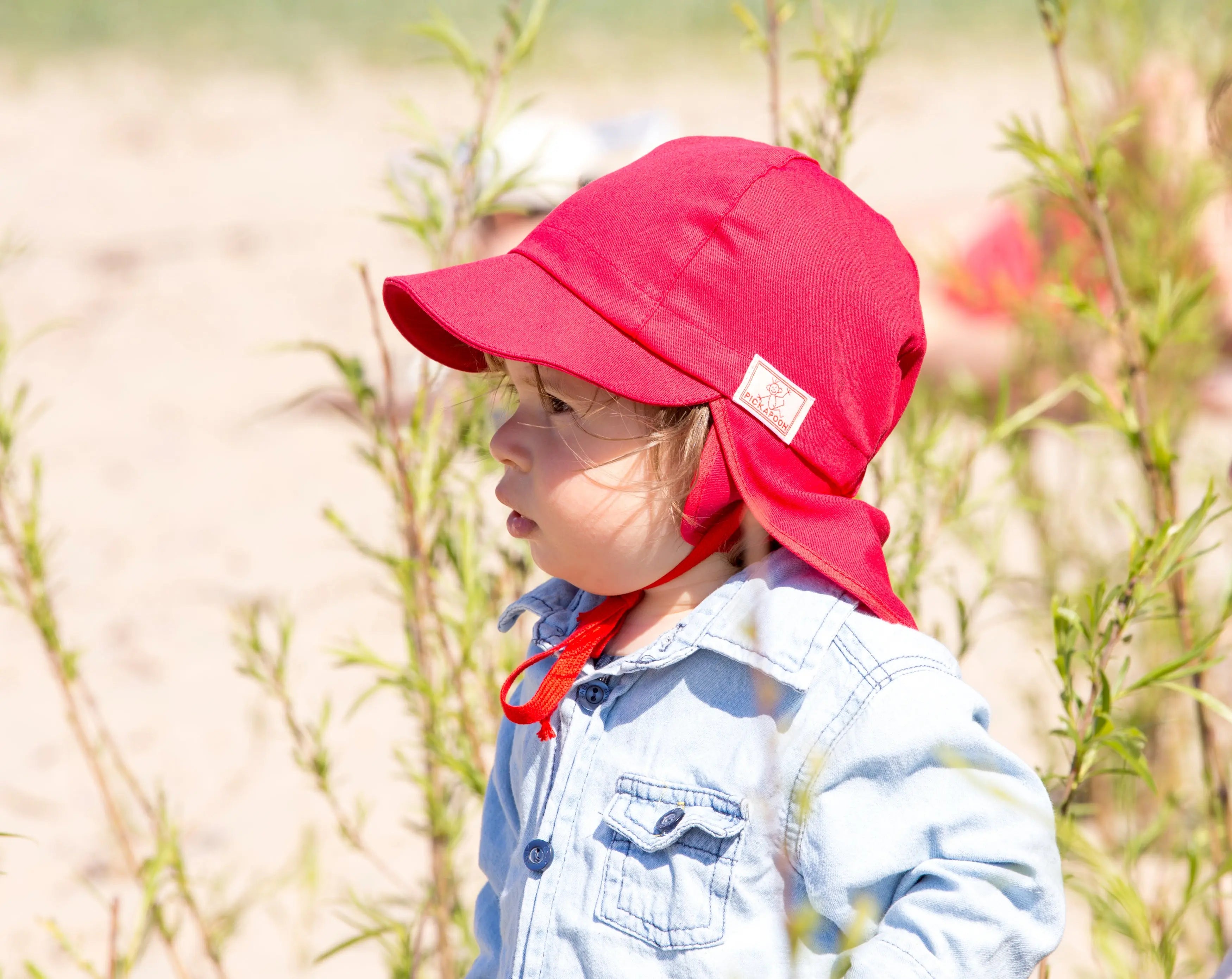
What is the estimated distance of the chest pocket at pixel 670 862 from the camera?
103cm

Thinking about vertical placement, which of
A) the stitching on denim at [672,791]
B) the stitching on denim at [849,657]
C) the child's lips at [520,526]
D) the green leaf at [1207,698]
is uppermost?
the child's lips at [520,526]

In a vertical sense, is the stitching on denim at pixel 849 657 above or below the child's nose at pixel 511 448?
below

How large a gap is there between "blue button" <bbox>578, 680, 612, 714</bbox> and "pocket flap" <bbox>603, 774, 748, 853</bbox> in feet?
0.28

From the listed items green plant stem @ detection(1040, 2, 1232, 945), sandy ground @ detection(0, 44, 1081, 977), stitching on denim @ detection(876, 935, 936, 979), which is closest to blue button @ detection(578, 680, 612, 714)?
stitching on denim @ detection(876, 935, 936, 979)

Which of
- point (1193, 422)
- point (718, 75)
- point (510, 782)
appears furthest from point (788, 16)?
point (718, 75)

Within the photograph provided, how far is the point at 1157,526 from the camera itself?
47.3 inches

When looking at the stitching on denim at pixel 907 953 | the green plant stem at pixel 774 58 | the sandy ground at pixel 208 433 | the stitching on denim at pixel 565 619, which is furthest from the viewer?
the sandy ground at pixel 208 433

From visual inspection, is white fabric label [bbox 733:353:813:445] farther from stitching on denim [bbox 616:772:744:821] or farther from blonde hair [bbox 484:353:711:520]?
stitching on denim [bbox 616:772:744:821]

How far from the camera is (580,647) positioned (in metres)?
1.17

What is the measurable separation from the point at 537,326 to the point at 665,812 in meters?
0.45

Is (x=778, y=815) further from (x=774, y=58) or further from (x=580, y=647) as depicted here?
(x=774, y=58)

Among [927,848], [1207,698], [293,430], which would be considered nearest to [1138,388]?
[1207,698]

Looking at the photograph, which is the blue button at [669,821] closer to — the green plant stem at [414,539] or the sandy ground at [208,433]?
the green plant stem at [414,539]

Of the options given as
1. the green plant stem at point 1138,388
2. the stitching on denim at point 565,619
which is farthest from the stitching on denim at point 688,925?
the green plant stem at point 1138,388
